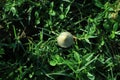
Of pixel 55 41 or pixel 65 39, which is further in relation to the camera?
pixel 55 41

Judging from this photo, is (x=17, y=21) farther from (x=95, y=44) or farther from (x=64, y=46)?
(x=95, y=44)

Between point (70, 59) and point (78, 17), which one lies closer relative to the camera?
point (70, 59)

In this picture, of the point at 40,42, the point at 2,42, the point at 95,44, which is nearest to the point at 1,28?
the point at 2,42

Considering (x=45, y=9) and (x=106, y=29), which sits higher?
(x=45, y=9)
